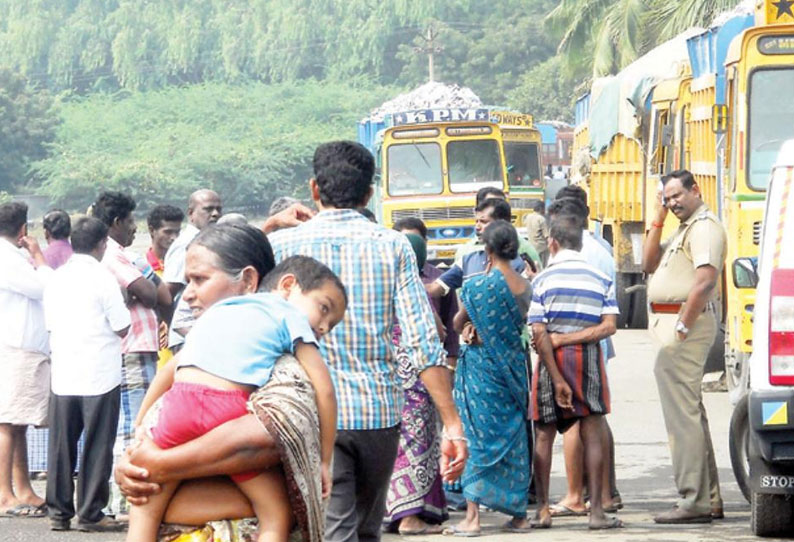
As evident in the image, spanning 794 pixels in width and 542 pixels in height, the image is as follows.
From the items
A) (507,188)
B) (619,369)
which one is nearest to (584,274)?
(619,369)

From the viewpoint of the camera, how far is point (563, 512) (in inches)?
340

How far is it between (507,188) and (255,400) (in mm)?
21907

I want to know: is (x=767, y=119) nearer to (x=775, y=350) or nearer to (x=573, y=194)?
(x=573, y=194)

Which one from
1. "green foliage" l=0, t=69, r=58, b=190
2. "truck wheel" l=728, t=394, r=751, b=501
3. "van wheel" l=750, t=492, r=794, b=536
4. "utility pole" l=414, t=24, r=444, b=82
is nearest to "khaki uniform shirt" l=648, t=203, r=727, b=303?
"truck wheel" l=728, t=394, r=751, b=501

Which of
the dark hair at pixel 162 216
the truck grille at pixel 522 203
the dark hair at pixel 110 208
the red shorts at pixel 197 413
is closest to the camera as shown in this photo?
the red shorts at pixel 197 413

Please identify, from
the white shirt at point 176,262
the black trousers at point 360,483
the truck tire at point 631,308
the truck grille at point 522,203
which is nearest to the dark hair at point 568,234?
the white shirt at point 176,262

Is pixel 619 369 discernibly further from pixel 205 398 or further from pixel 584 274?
pixel 205 398

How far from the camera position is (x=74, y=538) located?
8.30m

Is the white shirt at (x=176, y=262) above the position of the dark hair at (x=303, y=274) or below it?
below

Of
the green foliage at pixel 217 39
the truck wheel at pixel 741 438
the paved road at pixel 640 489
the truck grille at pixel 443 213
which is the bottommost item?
the paved road at pixel 640 489

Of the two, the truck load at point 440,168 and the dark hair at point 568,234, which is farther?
the truck load at point 440,168

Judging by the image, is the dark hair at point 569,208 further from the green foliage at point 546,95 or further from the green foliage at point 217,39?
the green foliage at point 217,39

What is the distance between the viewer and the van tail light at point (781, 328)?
686cm

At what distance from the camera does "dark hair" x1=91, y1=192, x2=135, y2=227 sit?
8.88 m
